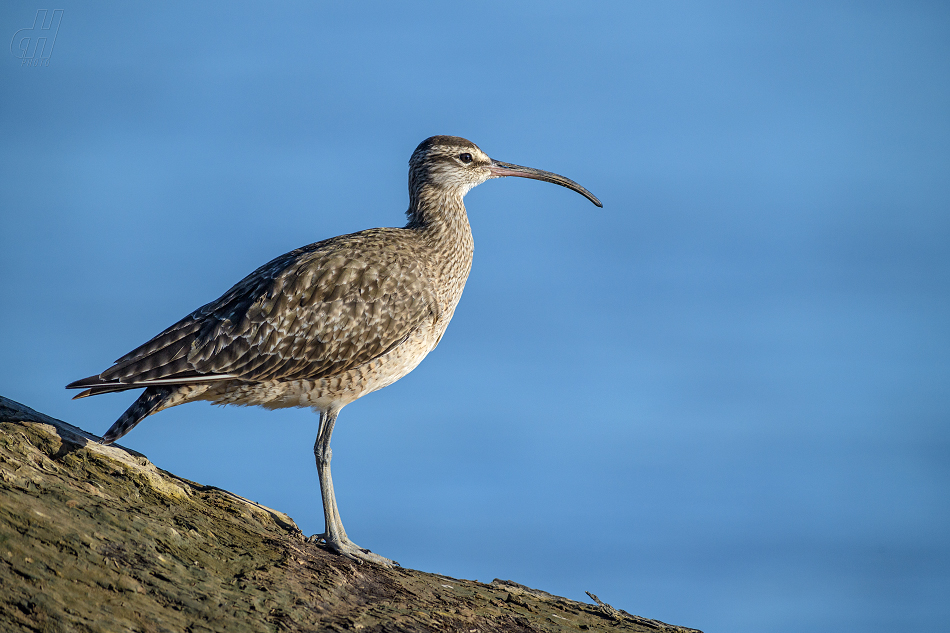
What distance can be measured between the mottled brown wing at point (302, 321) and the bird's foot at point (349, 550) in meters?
1.82

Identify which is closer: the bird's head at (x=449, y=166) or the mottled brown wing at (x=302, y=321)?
the mottled brown wing at (x=302, y=321)

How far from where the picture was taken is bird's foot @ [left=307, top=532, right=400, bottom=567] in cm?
897

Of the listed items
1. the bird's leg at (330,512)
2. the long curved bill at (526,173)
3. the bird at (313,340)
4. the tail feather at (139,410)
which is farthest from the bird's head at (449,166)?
the tail feather at (139,410)

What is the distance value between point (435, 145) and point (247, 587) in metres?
7.03

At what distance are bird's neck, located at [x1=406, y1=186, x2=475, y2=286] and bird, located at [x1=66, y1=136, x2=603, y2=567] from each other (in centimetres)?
33

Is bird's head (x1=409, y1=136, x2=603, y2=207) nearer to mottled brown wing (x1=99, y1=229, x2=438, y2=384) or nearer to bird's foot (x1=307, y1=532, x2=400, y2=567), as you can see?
mottled brown wing (x1=99, y1=229, x2=438, y2=384)

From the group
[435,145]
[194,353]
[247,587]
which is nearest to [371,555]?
[247,587]

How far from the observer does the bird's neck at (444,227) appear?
36.6 ft

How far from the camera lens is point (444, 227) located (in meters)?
11.5

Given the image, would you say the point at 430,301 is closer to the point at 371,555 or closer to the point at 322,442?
the point at 322,442

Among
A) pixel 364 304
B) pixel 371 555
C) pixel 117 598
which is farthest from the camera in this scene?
pixel 364 304

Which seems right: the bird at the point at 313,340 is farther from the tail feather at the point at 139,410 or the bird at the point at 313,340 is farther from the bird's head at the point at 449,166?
the bird's head at the point at 449,166

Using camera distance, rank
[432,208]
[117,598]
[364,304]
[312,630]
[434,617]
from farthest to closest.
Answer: [432,208] → [364,304] → [434,617] → [312,630] → [117,598]

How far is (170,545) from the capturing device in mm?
7102
